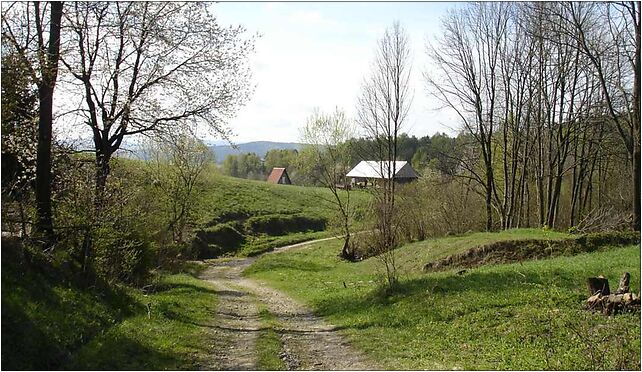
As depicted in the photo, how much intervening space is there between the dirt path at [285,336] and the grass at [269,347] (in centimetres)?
11

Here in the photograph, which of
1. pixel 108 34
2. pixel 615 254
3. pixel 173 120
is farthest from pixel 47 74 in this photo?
pixel 615 254

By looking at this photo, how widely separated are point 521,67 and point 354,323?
23.9m

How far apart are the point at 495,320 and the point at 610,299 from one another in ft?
8.23

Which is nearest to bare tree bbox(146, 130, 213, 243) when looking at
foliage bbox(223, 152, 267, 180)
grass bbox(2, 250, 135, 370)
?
grass bbox(2, 250, 135, 370)

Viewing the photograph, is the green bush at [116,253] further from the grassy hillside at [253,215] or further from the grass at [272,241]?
the grass at [272,241]

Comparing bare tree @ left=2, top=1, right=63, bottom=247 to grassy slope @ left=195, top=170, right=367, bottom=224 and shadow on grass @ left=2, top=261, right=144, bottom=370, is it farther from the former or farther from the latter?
grassy slope @ left=195, top=170, right=367, bottom=224

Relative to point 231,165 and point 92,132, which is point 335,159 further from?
point 231,165

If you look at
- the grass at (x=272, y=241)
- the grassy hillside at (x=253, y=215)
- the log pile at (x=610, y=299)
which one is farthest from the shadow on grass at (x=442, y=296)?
the grass at (x=272, y=241)

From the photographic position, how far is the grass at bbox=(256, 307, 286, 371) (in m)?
9.86

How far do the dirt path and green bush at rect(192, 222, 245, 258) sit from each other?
2209 centimetres

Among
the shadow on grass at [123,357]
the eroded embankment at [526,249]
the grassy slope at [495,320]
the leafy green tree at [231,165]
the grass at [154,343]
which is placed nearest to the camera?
the shadow on grass at [123,357]

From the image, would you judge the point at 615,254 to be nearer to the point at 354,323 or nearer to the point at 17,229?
the point at 354,323

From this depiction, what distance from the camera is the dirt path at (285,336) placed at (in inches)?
401

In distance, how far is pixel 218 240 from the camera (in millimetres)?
48188
